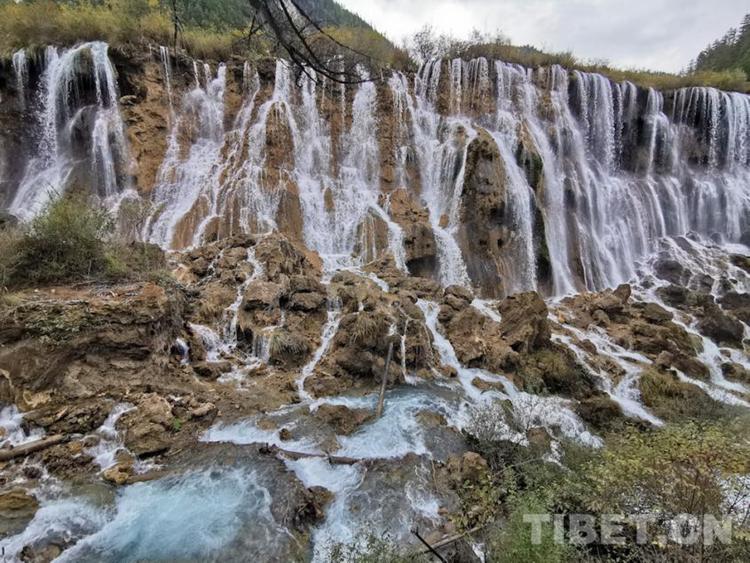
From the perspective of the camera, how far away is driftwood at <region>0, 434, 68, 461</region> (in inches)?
211

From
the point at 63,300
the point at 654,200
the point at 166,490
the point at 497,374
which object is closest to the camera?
the point at 166,490

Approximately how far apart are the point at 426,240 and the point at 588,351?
6857 mm

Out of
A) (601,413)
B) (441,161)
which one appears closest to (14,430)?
(601,413)

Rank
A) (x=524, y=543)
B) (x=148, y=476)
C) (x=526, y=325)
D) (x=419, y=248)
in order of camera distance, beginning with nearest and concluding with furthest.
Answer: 1. (x=524, y=543)
2. (x=148, y=476)
3. (x=526, y=325)
4. (x=419, y=248)

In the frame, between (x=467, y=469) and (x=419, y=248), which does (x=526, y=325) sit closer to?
→ (x=467, y=469)

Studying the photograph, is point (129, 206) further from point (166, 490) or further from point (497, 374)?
point (497, 374)

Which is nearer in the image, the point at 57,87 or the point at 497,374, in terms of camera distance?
the point at 497,374

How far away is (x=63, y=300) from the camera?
6.86 metres

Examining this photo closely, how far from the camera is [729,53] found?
40.5 meters

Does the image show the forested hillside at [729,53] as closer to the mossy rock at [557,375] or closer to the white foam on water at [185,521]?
the mossy rock at [557,375]

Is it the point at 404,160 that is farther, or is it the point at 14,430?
the point at 404,160

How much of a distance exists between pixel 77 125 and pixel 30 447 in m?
14.1

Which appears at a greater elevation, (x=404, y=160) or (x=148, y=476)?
(x=404, y=160)

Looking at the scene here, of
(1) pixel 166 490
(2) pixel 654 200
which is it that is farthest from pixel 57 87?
(2) pixel 654 200
